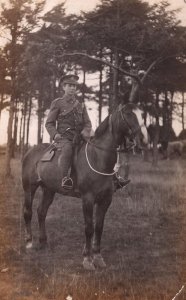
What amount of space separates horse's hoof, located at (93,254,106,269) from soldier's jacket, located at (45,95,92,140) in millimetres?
1786

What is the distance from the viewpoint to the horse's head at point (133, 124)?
17.6 feet

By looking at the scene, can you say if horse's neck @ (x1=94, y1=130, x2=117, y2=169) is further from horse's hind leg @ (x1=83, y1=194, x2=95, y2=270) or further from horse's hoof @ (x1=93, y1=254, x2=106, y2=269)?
horse's hoof @ (x1=93, y1=254, x2=106, y2=269)

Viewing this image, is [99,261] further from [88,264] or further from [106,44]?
[106,44]

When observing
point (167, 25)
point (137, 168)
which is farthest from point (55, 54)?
point (137, 168)

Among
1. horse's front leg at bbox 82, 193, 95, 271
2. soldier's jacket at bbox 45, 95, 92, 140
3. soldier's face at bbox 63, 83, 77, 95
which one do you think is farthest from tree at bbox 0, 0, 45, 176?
horse's front leg at bbox 82, 193, 95, 271

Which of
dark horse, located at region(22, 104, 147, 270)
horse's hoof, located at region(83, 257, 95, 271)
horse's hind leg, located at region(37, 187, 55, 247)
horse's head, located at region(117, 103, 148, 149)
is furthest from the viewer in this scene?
horse's hind leg, located at region(37, 187, 55, 247)

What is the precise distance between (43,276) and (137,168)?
743cm

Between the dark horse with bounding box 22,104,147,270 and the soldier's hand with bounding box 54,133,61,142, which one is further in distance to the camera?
the soldier's hand with bounding box 54,133,61,142

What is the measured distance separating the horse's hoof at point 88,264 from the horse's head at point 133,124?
5.82ft

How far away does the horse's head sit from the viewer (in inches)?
211

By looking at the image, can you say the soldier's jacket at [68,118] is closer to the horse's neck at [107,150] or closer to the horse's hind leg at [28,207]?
the horse's neck at [107,150]

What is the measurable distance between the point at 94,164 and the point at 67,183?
0.49 metres

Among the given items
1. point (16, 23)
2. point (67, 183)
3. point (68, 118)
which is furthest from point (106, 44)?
point (67, 183)

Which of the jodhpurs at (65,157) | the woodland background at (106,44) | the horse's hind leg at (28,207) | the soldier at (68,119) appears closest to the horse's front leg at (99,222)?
the soldier at (68,119)
